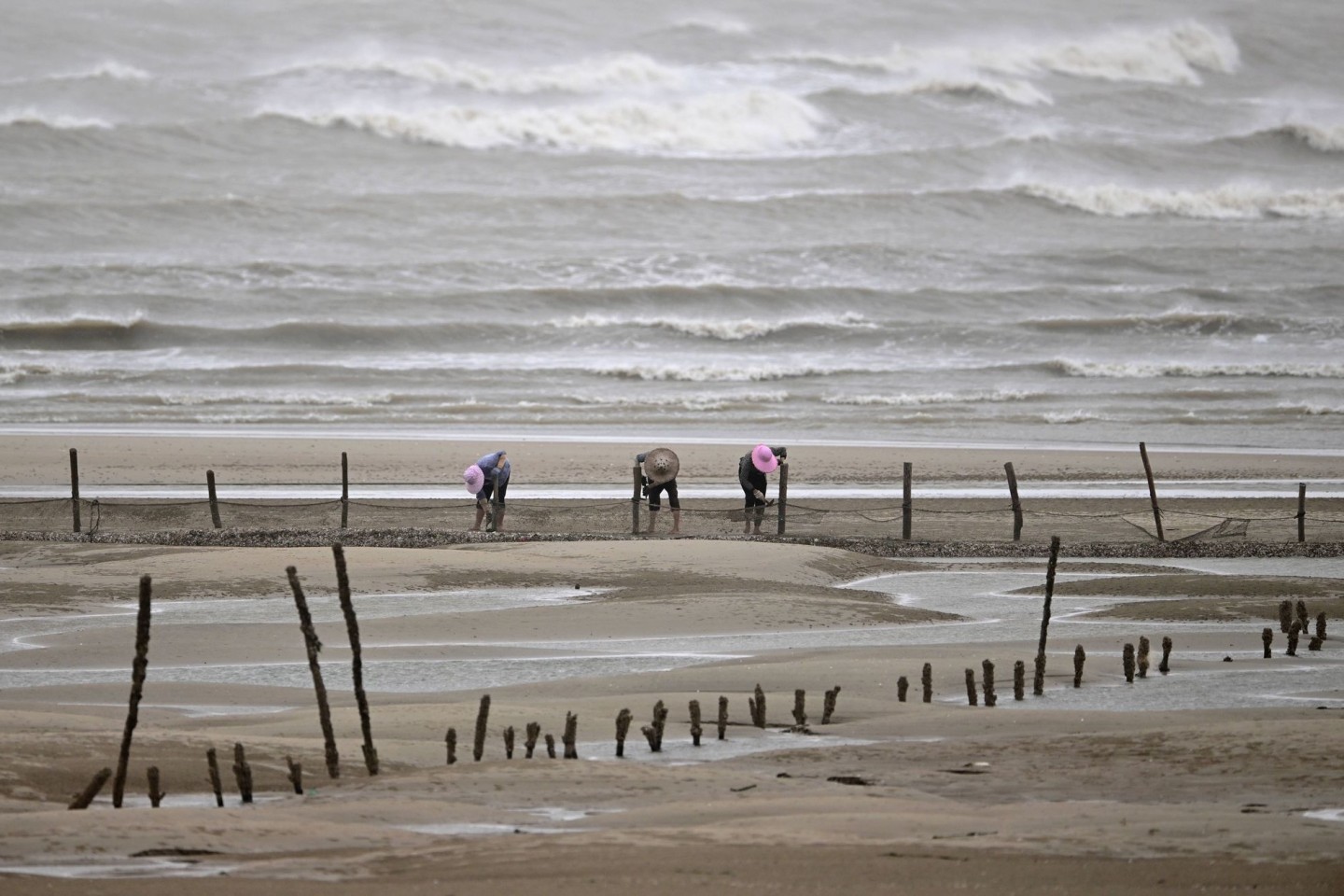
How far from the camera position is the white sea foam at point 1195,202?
164ft

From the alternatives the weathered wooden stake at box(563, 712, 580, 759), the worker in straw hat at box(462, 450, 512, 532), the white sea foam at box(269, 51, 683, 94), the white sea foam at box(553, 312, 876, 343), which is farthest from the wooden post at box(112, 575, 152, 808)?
the white sea foam at box(269, 51, 683, 94)

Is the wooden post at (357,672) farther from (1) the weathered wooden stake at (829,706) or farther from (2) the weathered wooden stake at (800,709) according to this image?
(1) the weathered wooden stake at (829,706)

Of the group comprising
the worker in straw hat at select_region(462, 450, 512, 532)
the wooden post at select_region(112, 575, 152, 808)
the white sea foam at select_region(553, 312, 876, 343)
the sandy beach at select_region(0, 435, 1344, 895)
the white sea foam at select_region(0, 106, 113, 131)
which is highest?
the white sea foam at select_region(0, 106, 113, 131)

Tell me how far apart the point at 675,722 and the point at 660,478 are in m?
8.24

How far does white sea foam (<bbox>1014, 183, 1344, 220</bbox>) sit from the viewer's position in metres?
50.1

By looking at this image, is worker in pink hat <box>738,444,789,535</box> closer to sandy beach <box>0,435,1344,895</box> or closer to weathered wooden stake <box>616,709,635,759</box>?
sandy beach <box>0,435,1344,895</box>

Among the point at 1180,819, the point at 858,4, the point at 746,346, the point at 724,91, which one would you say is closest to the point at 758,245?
the point at 746,346

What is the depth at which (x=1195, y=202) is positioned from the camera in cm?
5072

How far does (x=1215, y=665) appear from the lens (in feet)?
33.5

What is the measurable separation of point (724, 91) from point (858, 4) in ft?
38.8

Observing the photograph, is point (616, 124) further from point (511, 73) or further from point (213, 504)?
point (213, 504)

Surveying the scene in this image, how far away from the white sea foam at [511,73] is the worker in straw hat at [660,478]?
40.5 metres

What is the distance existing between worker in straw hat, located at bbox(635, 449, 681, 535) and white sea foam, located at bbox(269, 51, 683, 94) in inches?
1593

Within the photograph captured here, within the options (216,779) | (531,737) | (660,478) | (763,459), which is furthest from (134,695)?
(763,459)
